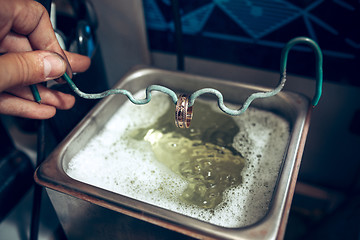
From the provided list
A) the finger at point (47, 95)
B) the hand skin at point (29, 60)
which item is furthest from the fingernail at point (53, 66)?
the finger at point (47, 95)

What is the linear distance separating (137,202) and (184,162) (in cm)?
19

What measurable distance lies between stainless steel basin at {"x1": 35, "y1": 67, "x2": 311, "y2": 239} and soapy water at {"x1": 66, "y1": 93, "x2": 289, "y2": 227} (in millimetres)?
43

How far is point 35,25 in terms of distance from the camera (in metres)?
0.65

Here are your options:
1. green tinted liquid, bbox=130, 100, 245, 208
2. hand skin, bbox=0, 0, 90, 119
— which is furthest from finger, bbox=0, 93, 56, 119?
green tinted liquid, bbox=130, 100, 245, 208

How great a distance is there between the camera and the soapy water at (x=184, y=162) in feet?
2.09

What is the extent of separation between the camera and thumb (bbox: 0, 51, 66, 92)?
52 cm

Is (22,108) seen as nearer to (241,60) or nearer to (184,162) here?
(184,162)

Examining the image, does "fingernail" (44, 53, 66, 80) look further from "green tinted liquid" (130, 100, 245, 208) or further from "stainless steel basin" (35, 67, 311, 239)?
"green tinted liquid" (130, 100, 245, 208)

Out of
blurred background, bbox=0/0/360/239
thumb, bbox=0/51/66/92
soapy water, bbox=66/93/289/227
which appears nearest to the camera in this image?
thumb, bbox=0/51/66/92

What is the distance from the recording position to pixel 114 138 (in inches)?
31.7

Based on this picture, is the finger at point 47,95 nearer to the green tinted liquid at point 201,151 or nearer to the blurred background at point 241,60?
the blurred background at point 241,60

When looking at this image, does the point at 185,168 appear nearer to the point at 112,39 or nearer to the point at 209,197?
the point at 209,197

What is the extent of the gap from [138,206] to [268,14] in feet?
2.10

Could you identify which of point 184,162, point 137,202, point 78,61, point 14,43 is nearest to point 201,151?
point 184,162
